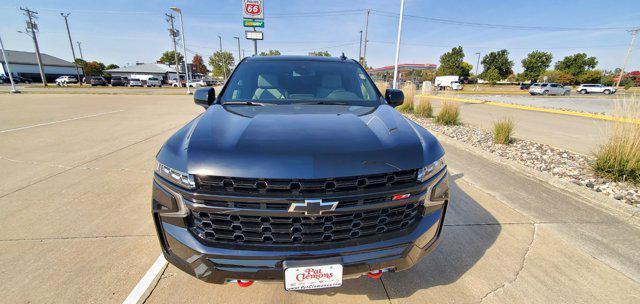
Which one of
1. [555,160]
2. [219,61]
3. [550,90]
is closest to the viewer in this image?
[555,160]

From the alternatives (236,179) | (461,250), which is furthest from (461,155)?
(236,179)

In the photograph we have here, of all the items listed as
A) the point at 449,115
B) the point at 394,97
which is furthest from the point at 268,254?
the point at 449,115

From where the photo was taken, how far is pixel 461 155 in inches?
219

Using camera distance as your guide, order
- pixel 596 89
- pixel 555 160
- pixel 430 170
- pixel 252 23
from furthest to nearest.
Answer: pixel 596 89 < pixel 252 23 < pixel 555 160 < pixel 430 170

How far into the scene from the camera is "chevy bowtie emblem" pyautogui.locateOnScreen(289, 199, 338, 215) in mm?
1393

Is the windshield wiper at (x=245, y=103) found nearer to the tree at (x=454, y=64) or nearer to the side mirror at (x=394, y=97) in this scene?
the side mirror at (x=394, y=97)

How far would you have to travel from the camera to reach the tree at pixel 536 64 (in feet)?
194

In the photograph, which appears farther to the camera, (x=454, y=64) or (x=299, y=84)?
(x=454, y=64)

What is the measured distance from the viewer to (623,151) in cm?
399

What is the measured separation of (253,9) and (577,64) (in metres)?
77.3

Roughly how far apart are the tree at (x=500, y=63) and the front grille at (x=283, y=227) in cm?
7816

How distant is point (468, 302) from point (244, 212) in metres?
1.74

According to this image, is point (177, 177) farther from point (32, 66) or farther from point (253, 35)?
point (32, 66)

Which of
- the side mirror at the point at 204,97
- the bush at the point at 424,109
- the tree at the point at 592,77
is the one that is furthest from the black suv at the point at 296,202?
the tree at the point at 592,77
